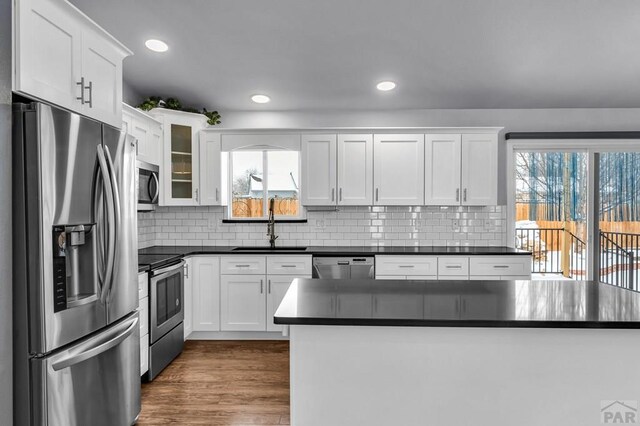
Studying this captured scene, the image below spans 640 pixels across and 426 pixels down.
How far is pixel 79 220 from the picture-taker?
1.84m

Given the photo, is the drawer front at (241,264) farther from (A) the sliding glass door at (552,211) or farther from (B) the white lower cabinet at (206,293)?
(A) the sliding glass door at (552,211)

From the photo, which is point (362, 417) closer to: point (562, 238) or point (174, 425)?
point (174, 425)

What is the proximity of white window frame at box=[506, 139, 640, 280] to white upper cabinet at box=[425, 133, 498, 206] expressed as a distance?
0.39 m

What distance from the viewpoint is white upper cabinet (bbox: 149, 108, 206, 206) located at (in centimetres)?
397

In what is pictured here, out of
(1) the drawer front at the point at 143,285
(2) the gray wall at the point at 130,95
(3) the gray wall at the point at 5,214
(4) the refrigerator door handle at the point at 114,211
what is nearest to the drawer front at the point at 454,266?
(1) the drawer front at the point at 143,285

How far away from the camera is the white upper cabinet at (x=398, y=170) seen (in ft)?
13.7

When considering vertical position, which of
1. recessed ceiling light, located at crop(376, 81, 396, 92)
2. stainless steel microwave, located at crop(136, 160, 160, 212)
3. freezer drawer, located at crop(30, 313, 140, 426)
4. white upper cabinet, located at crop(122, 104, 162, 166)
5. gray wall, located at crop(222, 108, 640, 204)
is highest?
recessed ceiling light, located at crop(376, 81, 396, 92)

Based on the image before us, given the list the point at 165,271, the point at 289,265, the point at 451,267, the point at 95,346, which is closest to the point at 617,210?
the point at 451,267

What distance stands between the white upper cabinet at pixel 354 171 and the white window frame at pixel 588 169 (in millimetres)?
1582

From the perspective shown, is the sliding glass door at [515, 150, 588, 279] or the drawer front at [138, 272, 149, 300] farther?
the sliding glass door at [515, 150, 588, 279]

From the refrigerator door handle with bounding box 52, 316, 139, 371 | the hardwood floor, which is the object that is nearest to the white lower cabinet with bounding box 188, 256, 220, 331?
the hardwood floor

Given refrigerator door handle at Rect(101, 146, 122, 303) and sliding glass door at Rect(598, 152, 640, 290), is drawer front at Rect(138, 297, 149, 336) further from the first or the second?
sliding glass door at Rect(598, 152, 640, 290)

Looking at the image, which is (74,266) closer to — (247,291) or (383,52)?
(247,291)

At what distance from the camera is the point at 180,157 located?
4.09m
